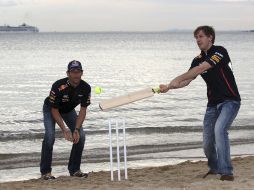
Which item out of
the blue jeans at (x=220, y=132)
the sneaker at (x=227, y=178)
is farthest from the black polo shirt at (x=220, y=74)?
the sneaker at (x=227, y=178)

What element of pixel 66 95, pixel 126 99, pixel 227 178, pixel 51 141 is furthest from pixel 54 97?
pixel 227 178

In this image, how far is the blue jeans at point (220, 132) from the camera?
25.4ft

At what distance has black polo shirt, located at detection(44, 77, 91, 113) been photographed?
852 cm

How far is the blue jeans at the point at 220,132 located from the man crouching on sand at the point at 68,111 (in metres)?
1.88

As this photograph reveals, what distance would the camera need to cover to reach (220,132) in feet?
25.5

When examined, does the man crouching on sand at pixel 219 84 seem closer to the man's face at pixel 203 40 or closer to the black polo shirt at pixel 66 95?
the man's face at pixel 203 40

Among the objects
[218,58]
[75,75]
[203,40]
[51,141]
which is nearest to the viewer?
[218,58]

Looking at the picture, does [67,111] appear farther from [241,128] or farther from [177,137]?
[241,128]

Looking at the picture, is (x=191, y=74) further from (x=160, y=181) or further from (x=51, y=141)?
(x=51, y=141)

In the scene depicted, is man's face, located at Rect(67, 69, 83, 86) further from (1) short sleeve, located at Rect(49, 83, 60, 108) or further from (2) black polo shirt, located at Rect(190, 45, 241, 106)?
(2) black polo shirt, located at Rect(190, 45, 241, 106)

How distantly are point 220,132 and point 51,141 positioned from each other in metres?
2.61

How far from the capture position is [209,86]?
7906 millimetres

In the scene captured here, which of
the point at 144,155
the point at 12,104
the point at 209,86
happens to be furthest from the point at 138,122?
the point at 209,86

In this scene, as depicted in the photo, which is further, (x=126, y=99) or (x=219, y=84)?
(x=126, y=99)
